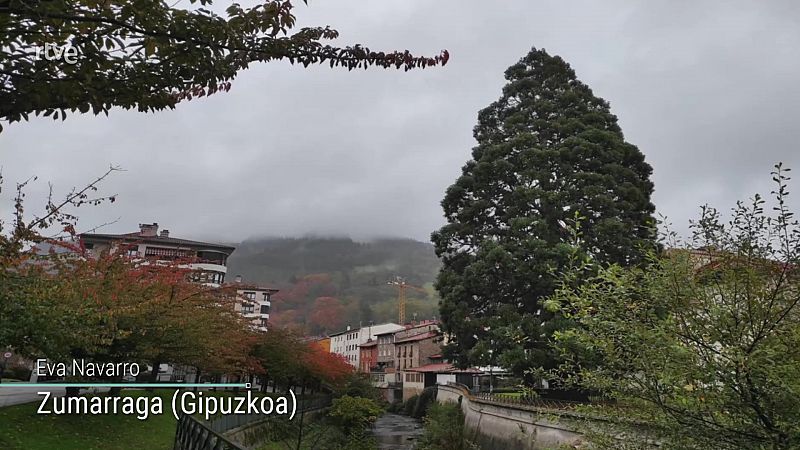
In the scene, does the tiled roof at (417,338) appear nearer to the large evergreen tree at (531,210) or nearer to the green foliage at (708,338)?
the large evergreen tree at (531,210)

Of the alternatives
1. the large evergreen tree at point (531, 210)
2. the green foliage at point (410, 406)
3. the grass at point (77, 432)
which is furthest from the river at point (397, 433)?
the grass at point (77, 432)

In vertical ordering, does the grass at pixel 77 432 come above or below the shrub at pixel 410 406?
above

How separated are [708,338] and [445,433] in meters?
25.4

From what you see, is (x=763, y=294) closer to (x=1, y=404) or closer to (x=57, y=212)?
(x=57, y=212)

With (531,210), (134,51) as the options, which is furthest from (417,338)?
(134,51)

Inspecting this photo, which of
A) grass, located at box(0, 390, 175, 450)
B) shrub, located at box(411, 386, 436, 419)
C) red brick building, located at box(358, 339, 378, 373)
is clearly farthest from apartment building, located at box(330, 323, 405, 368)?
grass, located at box(0, 390, 175, 450)

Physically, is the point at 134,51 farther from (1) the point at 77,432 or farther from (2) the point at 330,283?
(2) the point at 330,283

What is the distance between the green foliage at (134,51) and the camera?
2.79 m

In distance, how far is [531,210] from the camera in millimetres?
25547

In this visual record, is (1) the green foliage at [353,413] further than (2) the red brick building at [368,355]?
No

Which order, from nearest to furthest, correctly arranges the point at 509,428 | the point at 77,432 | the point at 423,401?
the point at 77,432 → the point at 509,428 → the point at 423,401

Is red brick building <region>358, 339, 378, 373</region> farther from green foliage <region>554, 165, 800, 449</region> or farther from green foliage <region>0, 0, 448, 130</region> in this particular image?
green foliage <region>0, 0, 448, 130</region>

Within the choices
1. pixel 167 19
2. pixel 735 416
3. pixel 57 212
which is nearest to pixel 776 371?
pixel 735 416

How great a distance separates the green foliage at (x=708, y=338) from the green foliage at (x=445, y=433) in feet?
73.1
